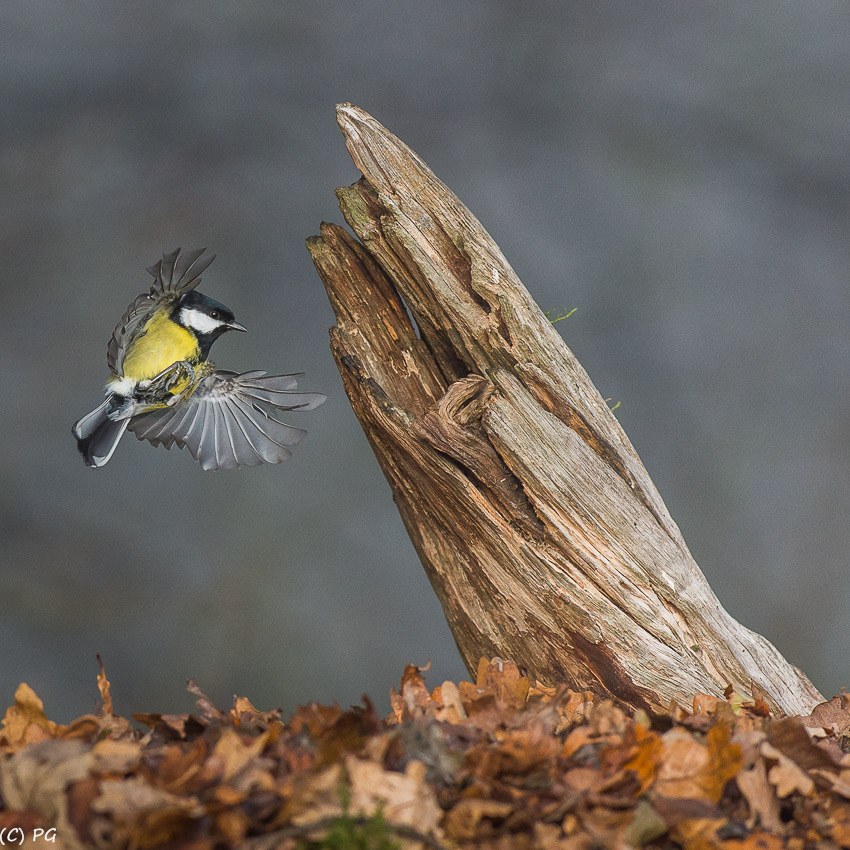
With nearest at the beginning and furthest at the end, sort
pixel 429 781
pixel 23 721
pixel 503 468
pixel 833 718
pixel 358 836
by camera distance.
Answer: pixel 358 836 < pixel 429 781 < pixel 23 721 < pixel 833 718 < pixel 503 468

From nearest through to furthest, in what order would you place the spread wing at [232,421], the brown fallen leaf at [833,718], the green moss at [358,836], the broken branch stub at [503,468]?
the green moss at [358,836] < the brown fallen leaf at [833,718] < the broken branch stub at [503,468] < the spread wing at [232,421]

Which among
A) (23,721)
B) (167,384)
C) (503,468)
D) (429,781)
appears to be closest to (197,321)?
(167,384)

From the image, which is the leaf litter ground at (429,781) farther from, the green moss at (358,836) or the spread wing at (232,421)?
the spread wing at (232,421)

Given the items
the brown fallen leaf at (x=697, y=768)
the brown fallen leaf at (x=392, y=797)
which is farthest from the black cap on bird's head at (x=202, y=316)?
the brown fallen leaf at (x=697, y=768)

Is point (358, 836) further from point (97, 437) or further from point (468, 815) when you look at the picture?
point (97, 437)

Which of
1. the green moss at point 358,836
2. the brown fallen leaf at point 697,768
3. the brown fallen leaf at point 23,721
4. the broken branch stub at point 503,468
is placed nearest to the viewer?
the green moss at point 358,836
